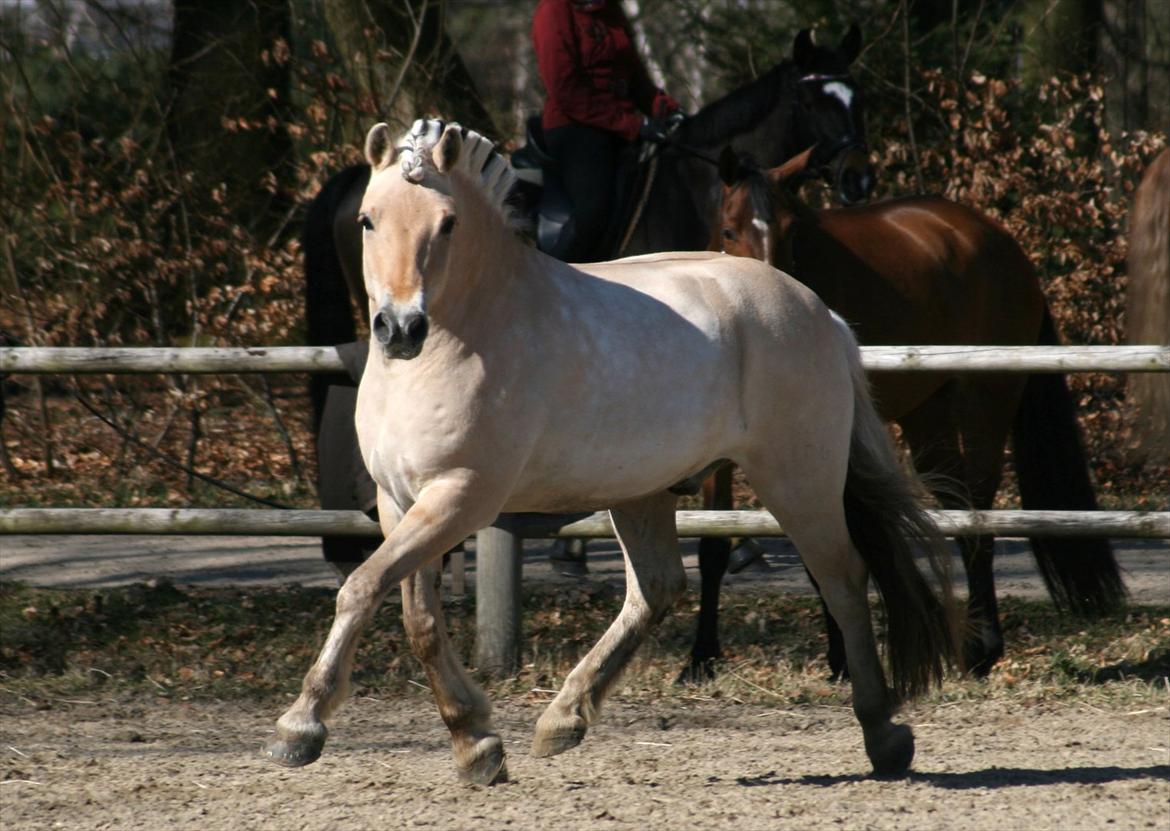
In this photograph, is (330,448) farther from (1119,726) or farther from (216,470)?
(216,470)

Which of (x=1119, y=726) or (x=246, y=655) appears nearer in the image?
(x=1119, y=726)

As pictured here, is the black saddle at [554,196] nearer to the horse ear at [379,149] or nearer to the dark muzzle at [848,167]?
the dark muzzle at [848,167]

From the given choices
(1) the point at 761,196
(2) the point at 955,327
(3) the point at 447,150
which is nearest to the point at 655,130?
(1) the point at 761,196

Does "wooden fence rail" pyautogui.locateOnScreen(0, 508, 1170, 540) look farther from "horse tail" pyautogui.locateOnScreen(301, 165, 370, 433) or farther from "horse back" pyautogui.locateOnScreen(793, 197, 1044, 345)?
"horse tail" pyautogui.locateOnScreen(301, 165, 370, 433)

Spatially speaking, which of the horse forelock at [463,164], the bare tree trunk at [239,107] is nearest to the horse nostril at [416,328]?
the horse forelock at [463,164]

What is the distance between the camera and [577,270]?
4.16m

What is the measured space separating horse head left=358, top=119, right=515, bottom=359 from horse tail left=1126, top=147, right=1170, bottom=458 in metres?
3.32

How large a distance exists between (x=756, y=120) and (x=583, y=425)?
12.2ft

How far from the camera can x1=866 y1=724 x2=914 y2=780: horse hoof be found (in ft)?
13.8

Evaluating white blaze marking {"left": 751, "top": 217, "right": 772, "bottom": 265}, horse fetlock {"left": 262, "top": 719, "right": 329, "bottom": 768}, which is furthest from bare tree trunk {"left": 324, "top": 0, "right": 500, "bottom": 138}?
horse fetlock {"left": 262, "top": 719, "right": 329, "bottom": 768}

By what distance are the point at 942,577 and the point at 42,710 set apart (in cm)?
307

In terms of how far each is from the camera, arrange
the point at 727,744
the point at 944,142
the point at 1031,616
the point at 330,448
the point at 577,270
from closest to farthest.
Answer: the point at 577,270 < the point at 727,744 < the point at 330,448 < the point at 1031,616 < the point at 944,142

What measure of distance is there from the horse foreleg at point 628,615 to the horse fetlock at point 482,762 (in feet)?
0.55

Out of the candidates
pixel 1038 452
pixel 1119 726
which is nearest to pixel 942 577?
pixel 1119 726
